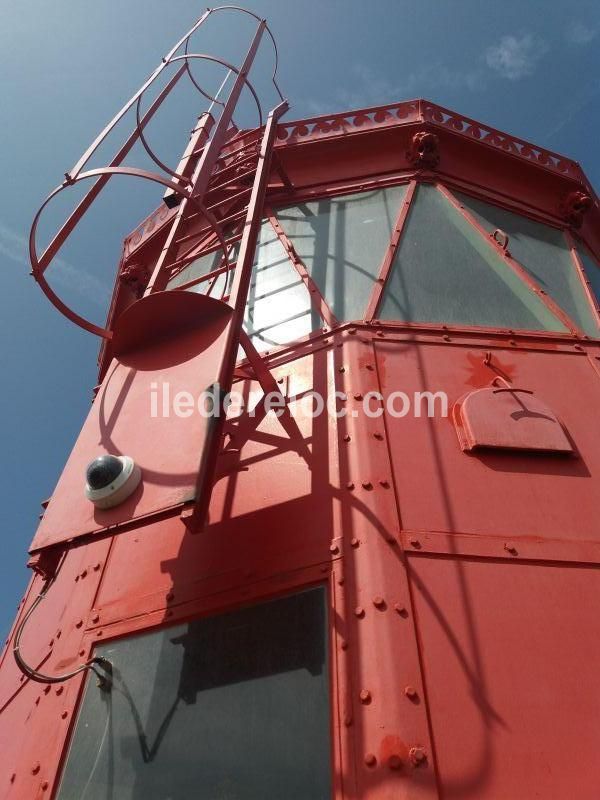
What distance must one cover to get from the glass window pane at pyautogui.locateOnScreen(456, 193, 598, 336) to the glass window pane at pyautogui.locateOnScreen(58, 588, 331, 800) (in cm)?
390

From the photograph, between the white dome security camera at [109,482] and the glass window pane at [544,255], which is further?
the glass window pane at [544,255]

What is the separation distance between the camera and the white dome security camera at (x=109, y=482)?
131 inches

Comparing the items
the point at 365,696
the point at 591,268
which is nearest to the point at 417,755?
the point at 365,696

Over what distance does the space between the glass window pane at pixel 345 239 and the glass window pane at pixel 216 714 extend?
9.38 feet

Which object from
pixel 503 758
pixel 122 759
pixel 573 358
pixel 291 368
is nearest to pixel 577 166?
pixel 573 358

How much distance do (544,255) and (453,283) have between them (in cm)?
155

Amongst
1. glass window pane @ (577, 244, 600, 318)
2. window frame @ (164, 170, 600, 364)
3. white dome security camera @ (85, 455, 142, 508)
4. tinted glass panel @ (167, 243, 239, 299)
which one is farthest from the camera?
tinted glass panel @ (167, 243, 239, 299)

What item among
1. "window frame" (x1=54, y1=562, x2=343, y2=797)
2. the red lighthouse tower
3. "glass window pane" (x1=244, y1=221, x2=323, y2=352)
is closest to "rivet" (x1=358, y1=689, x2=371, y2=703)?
the red lighthouse tower

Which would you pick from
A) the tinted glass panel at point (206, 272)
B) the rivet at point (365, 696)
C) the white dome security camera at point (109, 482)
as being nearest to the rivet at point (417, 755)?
the rivet at point (365, 696)

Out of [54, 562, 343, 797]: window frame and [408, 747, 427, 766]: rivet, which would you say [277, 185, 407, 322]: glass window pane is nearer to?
[54, 562, 343, 797]: window frame

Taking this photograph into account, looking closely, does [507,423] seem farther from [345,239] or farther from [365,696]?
[345,239]

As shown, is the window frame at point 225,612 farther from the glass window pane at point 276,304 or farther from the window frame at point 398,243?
the glass window pane at point 276,304

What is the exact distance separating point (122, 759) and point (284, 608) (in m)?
1.08

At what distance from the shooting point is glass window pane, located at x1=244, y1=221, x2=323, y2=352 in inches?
212
